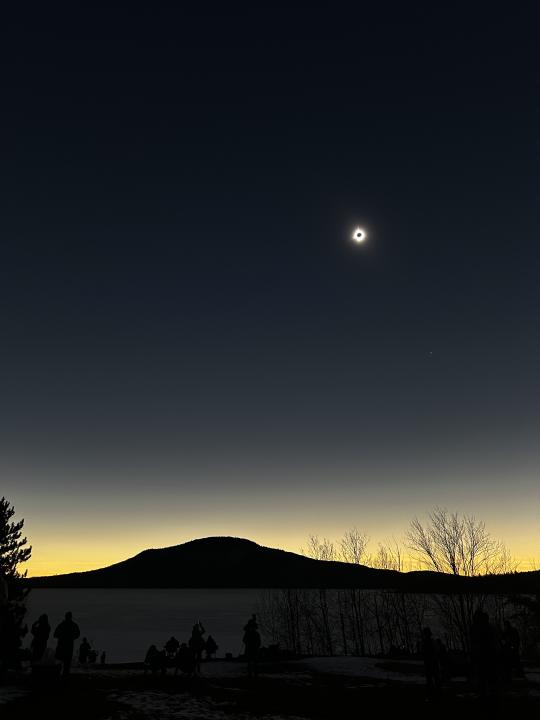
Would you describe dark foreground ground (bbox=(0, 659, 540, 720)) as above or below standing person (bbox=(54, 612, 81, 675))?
below

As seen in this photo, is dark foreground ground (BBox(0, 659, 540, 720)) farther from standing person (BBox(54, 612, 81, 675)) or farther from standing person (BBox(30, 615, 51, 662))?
standing person (BBox(30, 615, 51, 662))

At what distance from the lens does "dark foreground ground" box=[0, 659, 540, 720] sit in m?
12.9

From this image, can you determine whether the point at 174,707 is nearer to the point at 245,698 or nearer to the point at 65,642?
the point at 245,698

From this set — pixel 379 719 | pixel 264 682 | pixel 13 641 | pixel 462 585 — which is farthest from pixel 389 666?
pixel 462 585

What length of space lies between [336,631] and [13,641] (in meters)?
133

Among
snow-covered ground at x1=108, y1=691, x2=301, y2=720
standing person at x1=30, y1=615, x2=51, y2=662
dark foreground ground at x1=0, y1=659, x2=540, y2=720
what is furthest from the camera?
standing person at x1=30, y1=615, x2=51, y2=662

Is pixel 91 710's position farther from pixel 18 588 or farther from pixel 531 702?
pixel 18 588

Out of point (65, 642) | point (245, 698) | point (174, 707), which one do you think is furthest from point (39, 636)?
point (245, 698)

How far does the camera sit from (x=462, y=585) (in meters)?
55.7

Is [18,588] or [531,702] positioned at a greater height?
[18,588]

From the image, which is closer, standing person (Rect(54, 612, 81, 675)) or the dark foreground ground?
the dark foreground ground

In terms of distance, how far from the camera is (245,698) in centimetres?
1559

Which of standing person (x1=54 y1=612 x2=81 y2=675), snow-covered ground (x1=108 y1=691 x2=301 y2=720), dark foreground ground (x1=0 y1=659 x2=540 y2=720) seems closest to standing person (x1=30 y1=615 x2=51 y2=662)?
dark foreground ground (x1=0 y1=659 x2=540 y2=720)

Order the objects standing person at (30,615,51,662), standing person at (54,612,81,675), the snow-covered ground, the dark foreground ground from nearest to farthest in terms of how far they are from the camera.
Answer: the snow-covered ground
the dark foreground ground
standing person at (54,612,81,675)
standing person at (30,615,51,662)
